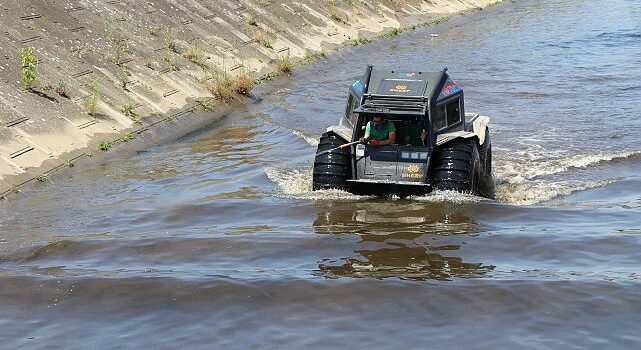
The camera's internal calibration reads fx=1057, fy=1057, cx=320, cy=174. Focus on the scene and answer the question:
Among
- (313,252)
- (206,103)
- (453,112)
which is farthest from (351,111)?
(206,103)

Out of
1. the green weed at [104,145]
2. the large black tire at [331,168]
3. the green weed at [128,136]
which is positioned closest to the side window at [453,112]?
the large black tire at [331,168]

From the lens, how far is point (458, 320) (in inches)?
446

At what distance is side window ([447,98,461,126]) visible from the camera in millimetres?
16734

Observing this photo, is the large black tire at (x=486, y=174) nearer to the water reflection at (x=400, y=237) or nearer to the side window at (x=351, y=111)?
the water reflection at (x=400, y=237)

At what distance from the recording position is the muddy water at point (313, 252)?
11.3 metres

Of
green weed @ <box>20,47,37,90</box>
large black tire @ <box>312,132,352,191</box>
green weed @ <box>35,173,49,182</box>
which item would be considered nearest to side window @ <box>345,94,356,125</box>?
large black tire @ <box>312,132,352,191</box>

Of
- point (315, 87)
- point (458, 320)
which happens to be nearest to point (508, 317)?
point (458, 320)

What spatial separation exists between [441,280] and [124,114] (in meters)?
12.0

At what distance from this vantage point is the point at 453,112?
1684cm

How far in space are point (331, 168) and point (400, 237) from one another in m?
2.19

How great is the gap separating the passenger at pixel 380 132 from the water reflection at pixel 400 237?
91 cm

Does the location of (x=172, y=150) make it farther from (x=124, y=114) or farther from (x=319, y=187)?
(x=319, y=187)

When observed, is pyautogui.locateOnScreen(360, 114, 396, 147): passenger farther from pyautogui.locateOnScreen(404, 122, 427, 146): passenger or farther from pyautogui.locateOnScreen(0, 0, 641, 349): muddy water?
pyautogui.locateOnScreen(0, 0, 641, 349): muddy water

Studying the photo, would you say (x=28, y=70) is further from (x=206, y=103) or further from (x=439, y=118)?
(x=439, y=118)
